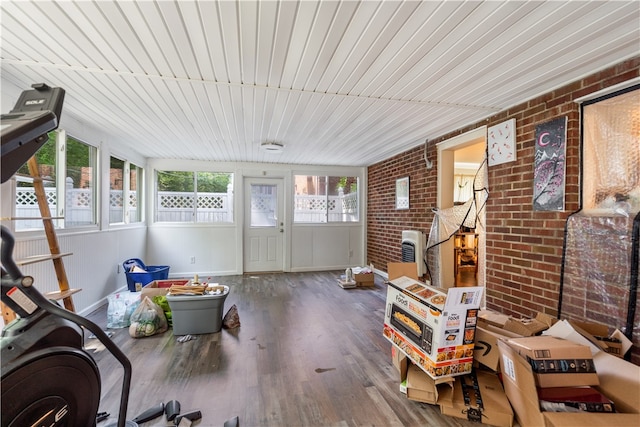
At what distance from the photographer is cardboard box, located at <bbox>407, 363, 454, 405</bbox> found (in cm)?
166

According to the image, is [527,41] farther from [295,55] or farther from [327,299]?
[327,299]

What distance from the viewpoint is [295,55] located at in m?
1.71

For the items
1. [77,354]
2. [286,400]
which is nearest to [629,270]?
[286,400]

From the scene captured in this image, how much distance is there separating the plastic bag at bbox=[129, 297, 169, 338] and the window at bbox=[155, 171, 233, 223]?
8.76ft

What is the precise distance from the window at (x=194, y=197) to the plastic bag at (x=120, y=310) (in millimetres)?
2434

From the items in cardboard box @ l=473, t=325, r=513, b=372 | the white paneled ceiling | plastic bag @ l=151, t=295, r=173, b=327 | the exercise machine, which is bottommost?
plastic bag @ l=151, t=295, r=173, b=327

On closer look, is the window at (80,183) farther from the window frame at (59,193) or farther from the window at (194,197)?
the window at (194,197)

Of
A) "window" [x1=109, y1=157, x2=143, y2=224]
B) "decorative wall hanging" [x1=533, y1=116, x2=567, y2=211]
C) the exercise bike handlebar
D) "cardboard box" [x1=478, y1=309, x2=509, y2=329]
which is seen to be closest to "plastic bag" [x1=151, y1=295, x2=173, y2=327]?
"window" [x1=109, y1=157, x2=143, y2=224]

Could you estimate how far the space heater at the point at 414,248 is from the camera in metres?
3.70

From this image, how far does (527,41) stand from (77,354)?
278cm

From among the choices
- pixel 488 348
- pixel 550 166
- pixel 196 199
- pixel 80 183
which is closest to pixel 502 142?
pixel 550 166

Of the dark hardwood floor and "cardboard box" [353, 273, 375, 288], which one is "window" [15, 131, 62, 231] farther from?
"cardboard box" [353, 273, 375, 288]

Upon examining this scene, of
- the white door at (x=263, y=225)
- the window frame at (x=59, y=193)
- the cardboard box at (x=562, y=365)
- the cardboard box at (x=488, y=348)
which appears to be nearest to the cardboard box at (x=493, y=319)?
the cardboard box at (x=488, y=348)

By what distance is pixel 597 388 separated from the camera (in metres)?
1.42
